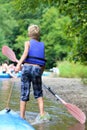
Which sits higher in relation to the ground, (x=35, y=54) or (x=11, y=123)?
(x=35, y=54)

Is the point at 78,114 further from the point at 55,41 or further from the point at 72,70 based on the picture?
the point at 55,41

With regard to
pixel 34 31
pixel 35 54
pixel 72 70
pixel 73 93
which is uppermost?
pixel 72 70

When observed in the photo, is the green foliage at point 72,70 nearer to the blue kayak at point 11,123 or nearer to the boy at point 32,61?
the boy at point 32,61

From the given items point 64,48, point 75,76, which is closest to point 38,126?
point 75,76

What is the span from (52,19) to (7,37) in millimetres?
7156

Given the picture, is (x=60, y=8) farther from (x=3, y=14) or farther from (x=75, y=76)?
(x=3, y=14)

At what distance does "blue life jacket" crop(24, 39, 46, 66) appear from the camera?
7002mm

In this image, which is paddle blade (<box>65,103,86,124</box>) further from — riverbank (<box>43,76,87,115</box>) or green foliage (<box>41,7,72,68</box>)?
green foliage (<box>41,7,72,68</box>)

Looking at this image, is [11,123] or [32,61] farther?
[32,61]

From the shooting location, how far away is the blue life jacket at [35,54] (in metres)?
7.00

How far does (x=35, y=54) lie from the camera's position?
7.00 metres

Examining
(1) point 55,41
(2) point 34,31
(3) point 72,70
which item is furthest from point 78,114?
(1) point 55,41

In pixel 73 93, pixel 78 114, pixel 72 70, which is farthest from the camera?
pixel 72 70

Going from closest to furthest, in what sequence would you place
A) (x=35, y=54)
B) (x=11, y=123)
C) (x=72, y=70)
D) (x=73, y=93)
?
1. (x=11, y=123)
2. (x=35, y=54)
3. (x=73, y=93)
4. (x=72, y=70)
